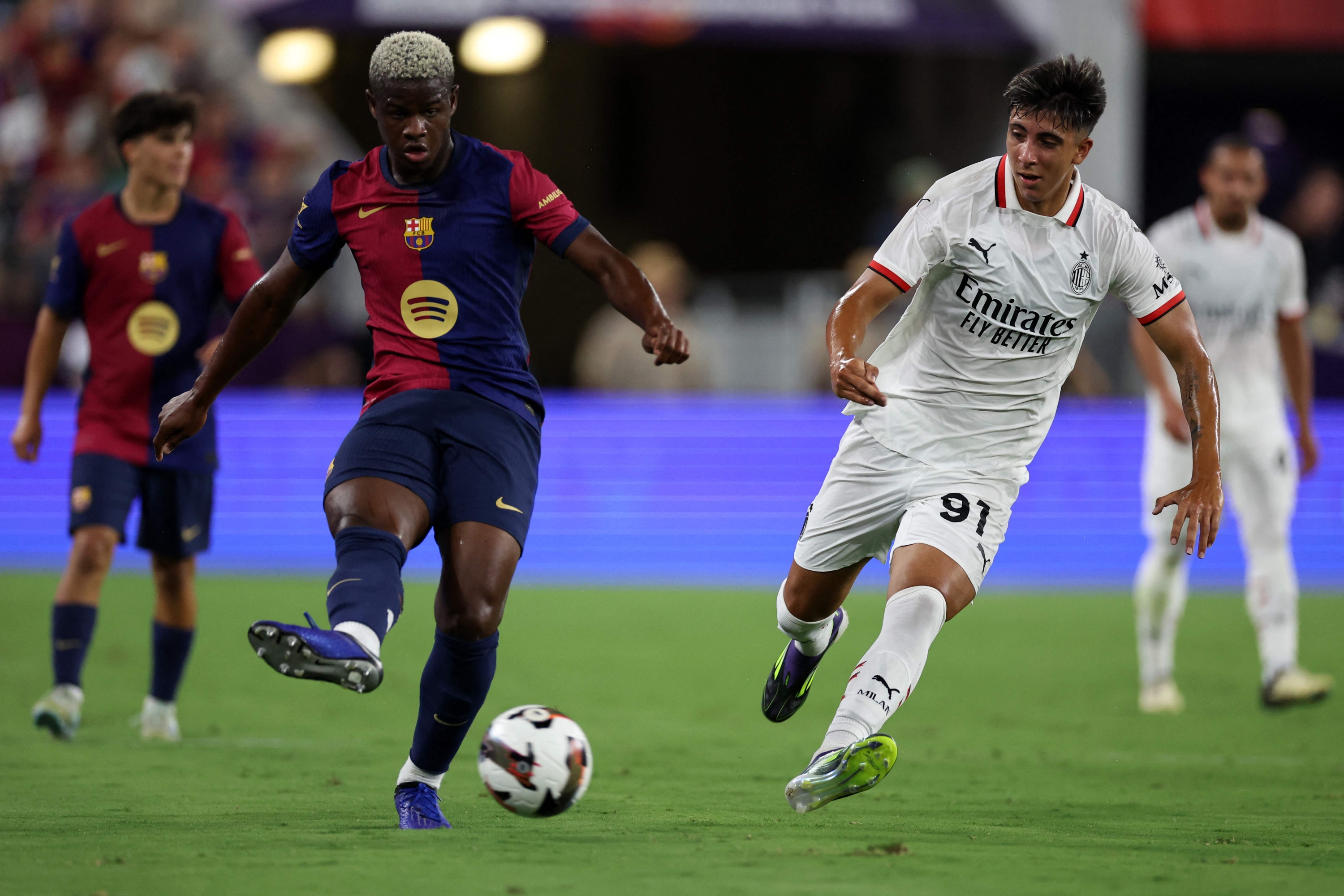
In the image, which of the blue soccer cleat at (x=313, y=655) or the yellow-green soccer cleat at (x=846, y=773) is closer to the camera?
the blue soccer cleat at (x=313, y=655)

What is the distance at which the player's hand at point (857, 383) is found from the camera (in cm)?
454

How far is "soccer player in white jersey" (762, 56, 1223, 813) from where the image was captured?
4.79m

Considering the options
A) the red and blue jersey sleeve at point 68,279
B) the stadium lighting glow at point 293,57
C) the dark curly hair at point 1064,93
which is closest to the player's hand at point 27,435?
the red and blue jersey sleeve at point 68,279

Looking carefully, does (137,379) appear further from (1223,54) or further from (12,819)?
(1223,54)

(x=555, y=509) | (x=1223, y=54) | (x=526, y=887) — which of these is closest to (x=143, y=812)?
(x=526, y=887)

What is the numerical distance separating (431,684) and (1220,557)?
9836 millimetres

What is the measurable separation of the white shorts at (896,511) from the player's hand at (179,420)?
203 centimetres

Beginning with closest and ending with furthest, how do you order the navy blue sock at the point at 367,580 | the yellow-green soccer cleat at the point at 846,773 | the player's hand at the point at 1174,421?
the navy blue sock at the point at 367,580
the yellow-green soccer cleat at the point at 846,773
the player's hand at the point at 1174,421

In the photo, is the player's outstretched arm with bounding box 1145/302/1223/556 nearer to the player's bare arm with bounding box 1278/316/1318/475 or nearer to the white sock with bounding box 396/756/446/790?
the white sock with bounding box 396/756/446/790

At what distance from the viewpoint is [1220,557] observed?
43.0ft

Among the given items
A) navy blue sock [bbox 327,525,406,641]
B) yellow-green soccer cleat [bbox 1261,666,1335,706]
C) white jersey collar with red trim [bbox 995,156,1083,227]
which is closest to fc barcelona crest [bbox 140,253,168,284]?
navy blue sock [bbox 327,525,406,641]

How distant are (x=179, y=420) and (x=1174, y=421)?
4926 mm

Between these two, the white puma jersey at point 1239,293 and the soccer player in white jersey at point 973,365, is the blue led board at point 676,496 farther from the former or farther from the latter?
the soccer player in white jersey at point 973,365

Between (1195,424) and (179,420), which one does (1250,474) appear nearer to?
(1195,424)
